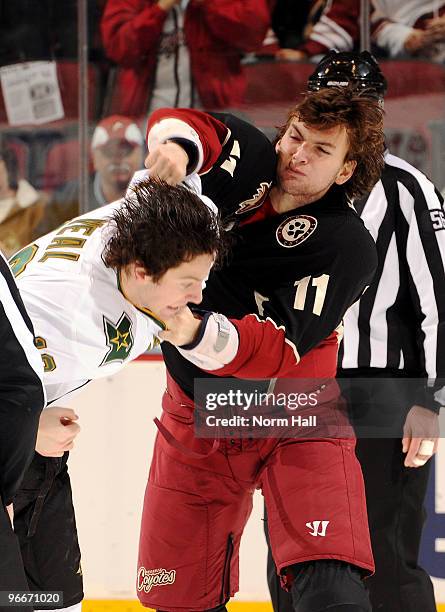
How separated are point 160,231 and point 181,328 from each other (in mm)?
214

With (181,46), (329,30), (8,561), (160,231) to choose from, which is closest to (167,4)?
(181,46)

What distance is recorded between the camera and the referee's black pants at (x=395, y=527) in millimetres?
2393

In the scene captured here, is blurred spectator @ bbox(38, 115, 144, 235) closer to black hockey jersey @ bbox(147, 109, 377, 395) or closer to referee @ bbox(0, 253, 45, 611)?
black hockey jersey @ bbox(147, 109, 377, 395)

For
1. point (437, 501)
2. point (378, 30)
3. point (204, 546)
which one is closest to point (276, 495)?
point (204, 546)

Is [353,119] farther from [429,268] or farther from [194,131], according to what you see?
[429,268]

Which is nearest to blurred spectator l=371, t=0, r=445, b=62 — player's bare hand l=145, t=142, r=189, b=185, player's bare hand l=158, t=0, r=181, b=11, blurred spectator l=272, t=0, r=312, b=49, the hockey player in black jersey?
blurred spectator l=272, t=0, r=312, b=49

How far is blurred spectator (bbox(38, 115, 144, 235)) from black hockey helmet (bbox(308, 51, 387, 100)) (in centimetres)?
113

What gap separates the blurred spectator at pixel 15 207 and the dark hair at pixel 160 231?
5.83ft

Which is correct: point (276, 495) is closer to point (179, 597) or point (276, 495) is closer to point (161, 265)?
point (179, 597)

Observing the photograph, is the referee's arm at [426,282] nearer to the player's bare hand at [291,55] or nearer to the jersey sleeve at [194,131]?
the jersey sleeve at [194,131]

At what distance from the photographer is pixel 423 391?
239 centimetres

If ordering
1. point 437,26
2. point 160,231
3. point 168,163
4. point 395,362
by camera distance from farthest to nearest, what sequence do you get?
point 437,26 < point 395,362 < point 168,163 < point 160,231

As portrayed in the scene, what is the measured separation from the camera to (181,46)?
3.46 m

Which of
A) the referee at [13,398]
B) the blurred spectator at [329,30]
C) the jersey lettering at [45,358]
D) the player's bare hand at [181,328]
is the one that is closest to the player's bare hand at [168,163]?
the player's bare hand at [181,328]
